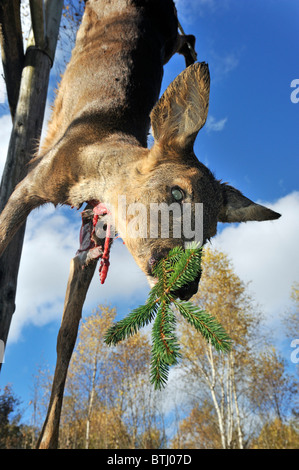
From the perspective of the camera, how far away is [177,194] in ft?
8.82

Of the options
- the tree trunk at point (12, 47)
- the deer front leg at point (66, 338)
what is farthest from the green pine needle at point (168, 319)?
the tree trunk at point (12, 47)

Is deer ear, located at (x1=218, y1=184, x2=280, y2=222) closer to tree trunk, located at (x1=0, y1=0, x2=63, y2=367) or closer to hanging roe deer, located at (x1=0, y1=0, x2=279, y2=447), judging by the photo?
hanging roe deer, located at (x1=0, y1=0, x2=279, y2=447)

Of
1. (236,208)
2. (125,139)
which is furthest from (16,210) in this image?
(236,208)

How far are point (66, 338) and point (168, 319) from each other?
5.55 ft

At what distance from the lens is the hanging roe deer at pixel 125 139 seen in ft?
8.84

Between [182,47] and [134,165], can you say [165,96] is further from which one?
[182,47]

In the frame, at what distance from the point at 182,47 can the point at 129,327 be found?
4.91 meters

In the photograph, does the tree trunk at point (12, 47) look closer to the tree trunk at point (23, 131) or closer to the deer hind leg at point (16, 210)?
the tree trunk at point (23, 131)

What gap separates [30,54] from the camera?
16.6ft

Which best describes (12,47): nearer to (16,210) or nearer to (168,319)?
(16,210)

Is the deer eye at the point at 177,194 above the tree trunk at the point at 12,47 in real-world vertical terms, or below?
below

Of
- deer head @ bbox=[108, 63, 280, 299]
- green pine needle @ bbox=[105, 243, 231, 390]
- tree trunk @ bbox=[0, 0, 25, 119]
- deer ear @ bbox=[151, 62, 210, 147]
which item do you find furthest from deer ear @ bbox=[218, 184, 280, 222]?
tree trunk @ bbox=[0, 0, 25, 119]

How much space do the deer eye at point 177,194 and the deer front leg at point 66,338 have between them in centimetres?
117

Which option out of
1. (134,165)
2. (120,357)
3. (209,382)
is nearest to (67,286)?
(134,165)
